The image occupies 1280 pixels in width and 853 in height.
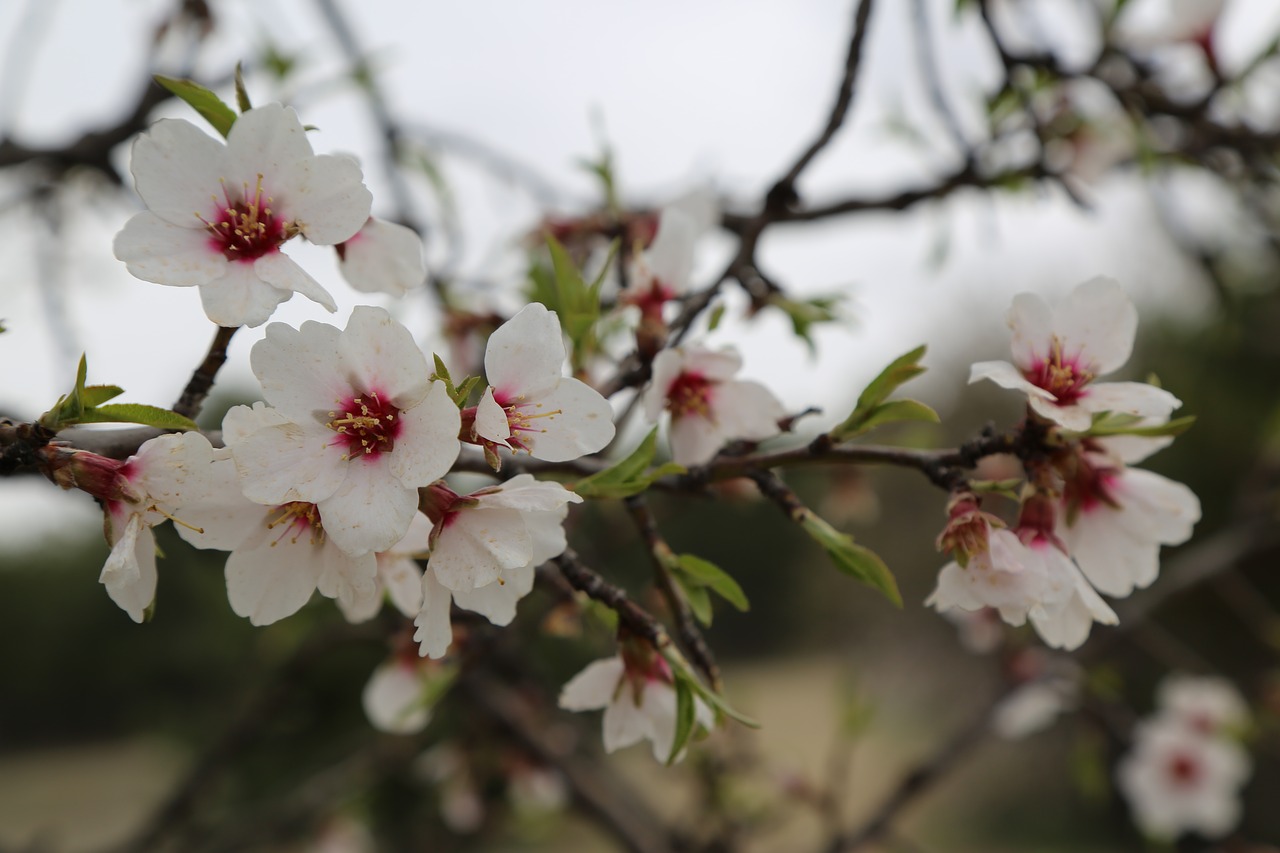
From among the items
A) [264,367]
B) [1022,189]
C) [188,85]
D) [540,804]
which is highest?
[188,85]

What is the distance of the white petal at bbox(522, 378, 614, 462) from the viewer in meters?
0.46

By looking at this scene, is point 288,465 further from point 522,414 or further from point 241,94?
point 241,94

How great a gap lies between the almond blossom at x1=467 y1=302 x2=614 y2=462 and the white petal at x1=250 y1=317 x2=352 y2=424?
0.24ft

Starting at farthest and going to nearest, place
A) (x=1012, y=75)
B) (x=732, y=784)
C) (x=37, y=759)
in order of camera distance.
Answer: (x=37, y=759), (x=732, y=784), (x=1012, y=75)

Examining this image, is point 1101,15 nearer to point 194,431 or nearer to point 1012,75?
point 1012,75

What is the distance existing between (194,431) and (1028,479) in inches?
18.0

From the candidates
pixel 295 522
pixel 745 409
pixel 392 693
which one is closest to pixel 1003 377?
pixel 745 409

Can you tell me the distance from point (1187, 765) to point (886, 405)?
2.00m

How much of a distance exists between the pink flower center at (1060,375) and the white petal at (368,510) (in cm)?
37

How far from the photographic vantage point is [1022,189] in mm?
1211

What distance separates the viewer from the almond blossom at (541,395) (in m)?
0.46

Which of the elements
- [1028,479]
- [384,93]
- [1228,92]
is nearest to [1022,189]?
[1228,92]

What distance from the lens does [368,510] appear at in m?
0.41

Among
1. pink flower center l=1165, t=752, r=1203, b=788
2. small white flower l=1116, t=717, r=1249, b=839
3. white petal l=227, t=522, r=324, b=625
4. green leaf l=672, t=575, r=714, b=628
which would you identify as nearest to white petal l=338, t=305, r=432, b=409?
white petal l=227, t=522, r=324, b=625
